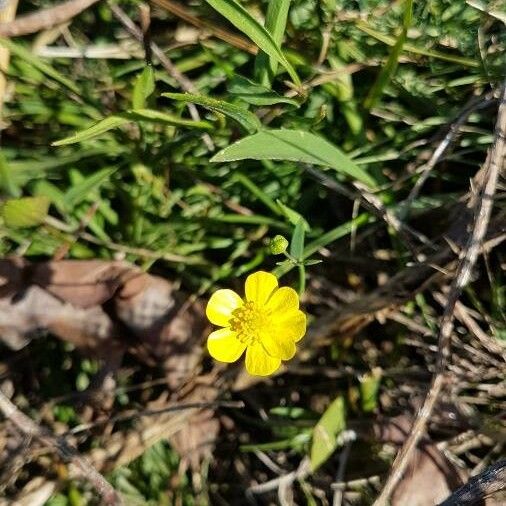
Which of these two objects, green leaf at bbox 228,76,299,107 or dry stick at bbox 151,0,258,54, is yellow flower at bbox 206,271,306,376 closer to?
green leaf at bbox 228,76,299,107

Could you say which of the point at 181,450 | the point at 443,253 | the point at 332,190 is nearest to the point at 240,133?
the point at 332,190

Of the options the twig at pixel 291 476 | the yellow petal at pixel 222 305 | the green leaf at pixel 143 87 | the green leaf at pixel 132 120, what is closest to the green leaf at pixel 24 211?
the green leaf at pixel 132 120

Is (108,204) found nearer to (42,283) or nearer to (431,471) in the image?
(42,283)

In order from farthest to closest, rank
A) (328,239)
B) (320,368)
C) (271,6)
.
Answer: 1. (320,368)
2. (328,239)
3. (271,6)

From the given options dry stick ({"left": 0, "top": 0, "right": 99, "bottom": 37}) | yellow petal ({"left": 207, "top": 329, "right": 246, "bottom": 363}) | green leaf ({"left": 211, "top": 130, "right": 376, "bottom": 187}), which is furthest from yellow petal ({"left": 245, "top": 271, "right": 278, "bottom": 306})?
dry stick ({"left": 0, "top": 0, "right": 99, "bottom": 37})

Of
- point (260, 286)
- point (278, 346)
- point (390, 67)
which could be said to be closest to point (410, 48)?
point (390, 67)

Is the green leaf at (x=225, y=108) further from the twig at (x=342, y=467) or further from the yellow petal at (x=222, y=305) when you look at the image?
the twig at (x=342, y=467)
